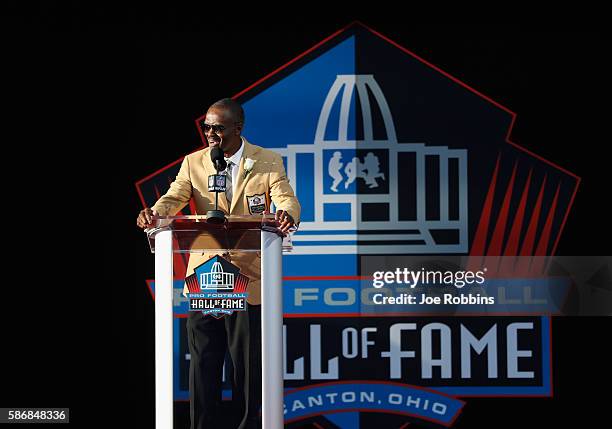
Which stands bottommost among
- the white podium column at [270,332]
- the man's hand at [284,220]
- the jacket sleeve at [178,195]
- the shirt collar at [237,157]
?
the white podium column at [270,332]

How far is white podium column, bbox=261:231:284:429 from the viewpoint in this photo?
11.3ft

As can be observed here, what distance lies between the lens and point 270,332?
3463 millimetres

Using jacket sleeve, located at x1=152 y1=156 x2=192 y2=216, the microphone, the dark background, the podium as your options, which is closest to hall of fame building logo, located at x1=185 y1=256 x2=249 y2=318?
the podium

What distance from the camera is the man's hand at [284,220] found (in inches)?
137

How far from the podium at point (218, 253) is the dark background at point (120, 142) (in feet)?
6.13

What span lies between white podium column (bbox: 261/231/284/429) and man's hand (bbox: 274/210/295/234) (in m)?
0.04

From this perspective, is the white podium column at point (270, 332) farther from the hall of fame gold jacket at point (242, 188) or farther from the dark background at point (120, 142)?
the dark background at point (120, 142)

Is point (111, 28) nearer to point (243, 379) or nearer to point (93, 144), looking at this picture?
point (93, 144)

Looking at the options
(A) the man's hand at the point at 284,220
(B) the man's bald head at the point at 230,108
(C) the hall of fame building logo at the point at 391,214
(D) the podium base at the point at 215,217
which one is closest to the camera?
(D) the podium base at the point at 215,217

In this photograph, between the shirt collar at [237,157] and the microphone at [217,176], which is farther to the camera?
the shirt collar at [237,157]

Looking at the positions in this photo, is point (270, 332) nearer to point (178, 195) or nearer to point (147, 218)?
point (147, 218)

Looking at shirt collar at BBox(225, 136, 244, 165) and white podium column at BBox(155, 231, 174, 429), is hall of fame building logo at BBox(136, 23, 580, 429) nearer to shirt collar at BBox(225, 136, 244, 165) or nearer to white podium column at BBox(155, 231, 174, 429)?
shirt collar at BBox(225, 136, 244, 165)

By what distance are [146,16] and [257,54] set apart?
25.5 inches

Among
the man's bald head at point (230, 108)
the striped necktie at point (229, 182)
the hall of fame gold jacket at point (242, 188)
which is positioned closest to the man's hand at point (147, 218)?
the hall of fame gold jacket at point (242, 188)
